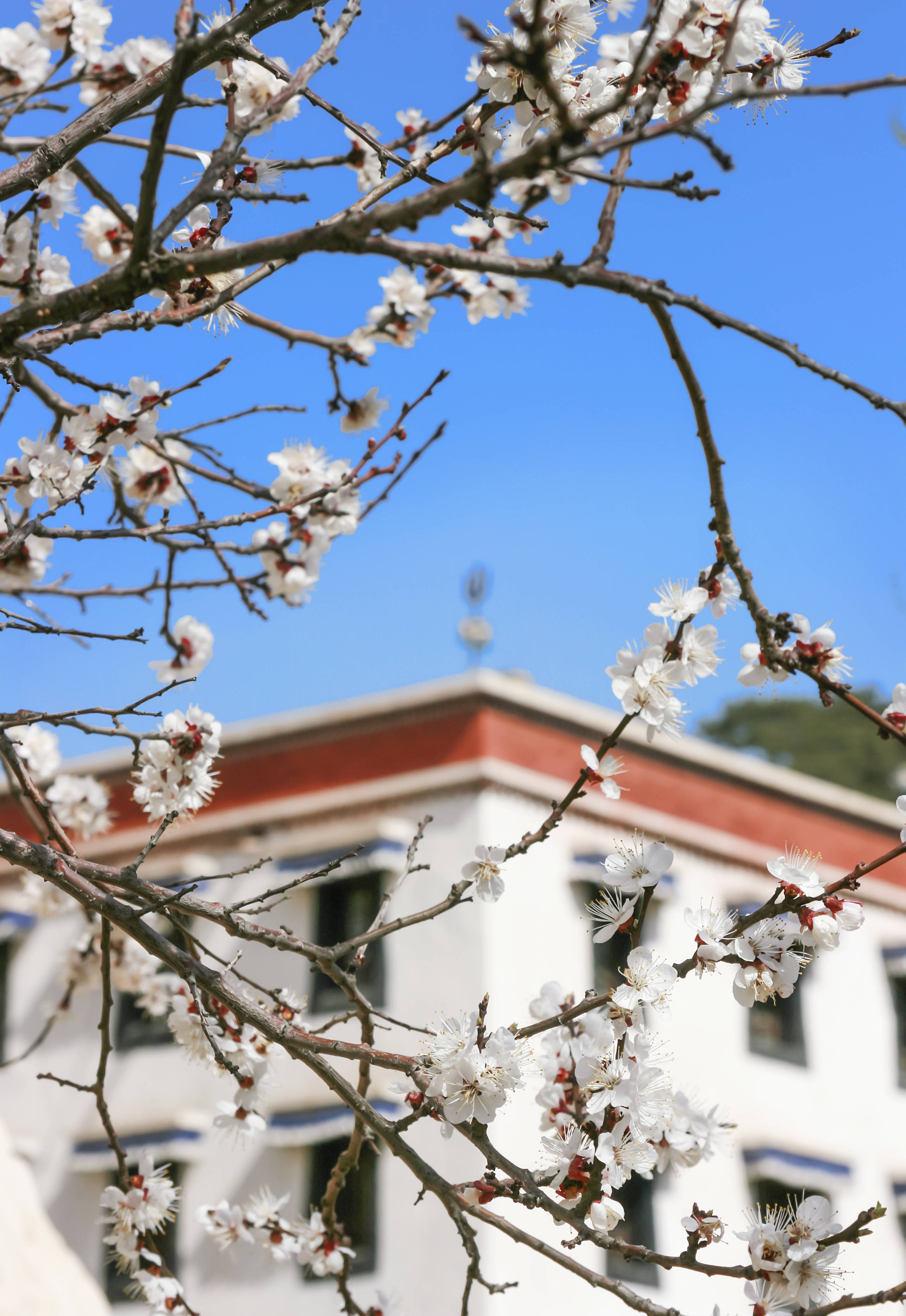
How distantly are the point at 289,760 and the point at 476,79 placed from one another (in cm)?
1099

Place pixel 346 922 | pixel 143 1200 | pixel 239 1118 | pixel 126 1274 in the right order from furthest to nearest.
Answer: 1. pixel 346 922
2. pixel 126 1274
3. pixel 143 1200
4. pixel 239 1118

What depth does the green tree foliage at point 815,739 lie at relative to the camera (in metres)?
28.5

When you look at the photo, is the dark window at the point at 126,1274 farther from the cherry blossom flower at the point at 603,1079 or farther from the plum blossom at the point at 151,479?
the cherry blossom flower at the point at 603,1079

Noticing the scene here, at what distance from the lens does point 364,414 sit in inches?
181

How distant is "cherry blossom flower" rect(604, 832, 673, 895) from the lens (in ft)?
8.13

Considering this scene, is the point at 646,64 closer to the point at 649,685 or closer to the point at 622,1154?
the point at 649,685

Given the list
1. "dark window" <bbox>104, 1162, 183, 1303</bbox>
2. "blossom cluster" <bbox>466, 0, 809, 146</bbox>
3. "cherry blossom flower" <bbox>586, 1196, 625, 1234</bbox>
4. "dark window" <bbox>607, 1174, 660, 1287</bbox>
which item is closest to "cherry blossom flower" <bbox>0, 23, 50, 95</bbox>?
"blossom cluster" <bbox>466, 0, 809, 146</bbox>

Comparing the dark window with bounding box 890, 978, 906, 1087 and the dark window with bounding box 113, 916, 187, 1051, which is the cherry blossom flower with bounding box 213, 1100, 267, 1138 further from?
the dark window with bounding box 890, 978, 906, 1087

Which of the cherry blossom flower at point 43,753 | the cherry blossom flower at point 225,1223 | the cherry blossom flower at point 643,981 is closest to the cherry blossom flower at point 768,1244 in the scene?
the cherry blossom flower at point 643,981

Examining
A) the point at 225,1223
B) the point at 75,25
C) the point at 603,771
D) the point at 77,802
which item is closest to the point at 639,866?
the point at 603,771

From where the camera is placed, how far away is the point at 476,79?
2.53m

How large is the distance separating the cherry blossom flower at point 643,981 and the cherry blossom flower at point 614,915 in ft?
0.21

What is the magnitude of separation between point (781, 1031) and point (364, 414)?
10.3 metres

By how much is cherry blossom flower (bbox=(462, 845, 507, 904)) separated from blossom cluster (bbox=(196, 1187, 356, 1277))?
1.25m
